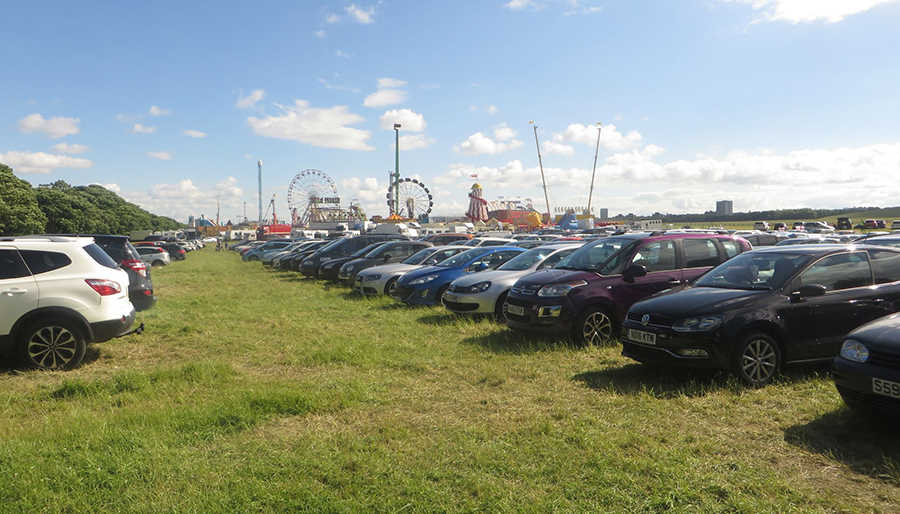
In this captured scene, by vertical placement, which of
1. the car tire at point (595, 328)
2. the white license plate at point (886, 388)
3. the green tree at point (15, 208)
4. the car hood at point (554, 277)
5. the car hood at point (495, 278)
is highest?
the green tree at point (15, 208)

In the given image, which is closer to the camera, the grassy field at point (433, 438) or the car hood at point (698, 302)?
the grassy field at point (433, 438)

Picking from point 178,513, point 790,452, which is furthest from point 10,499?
point 790,452

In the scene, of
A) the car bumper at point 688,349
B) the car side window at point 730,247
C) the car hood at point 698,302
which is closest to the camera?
the car bumper at point 688,349

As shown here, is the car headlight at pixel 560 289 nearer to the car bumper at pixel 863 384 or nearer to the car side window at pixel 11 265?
the car bumper at pixel 863 384

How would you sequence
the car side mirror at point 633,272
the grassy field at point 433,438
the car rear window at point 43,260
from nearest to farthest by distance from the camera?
the grassy field at point 433,438 < the car rear window at point 43,260 < the car side mirror at point 633,272

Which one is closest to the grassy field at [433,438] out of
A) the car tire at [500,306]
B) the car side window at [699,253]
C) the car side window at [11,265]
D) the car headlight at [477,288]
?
the car side window at [11,265]

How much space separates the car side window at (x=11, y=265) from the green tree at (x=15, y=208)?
4617 centimetres

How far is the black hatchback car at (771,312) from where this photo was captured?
5.98 meters

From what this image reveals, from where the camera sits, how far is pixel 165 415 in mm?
5266

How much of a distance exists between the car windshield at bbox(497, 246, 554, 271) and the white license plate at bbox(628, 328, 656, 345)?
15.5ft

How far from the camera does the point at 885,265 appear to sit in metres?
6.66

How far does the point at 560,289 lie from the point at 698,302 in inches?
91.2

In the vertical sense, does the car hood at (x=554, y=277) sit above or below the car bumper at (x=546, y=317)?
above

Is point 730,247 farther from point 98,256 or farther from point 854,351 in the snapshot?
point 98,256
